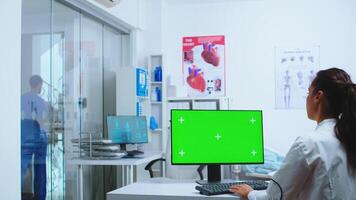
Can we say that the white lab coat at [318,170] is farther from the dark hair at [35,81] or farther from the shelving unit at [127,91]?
the shelving unit at [127,91]

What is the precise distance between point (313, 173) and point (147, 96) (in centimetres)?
405

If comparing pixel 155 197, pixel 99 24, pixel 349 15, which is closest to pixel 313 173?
pixel 155 197

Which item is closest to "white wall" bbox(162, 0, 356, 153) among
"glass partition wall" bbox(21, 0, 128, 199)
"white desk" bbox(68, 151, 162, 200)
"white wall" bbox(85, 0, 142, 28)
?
"white wall" bbox(85, 0, 142, 28)

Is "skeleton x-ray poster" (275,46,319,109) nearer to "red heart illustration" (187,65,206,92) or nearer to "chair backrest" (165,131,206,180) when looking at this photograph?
"red heart illustration" (187,65,206,92)

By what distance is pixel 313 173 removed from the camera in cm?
160

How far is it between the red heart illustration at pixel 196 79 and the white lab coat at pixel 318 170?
174 inches

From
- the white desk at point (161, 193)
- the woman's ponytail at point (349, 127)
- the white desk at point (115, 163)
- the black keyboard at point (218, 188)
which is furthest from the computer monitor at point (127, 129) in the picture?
the woman's ponytail at point (349, 127)

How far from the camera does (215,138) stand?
242 centimetres

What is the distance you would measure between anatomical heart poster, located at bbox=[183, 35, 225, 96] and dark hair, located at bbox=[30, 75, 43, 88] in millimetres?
2765

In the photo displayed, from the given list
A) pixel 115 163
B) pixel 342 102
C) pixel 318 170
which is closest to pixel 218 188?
pixel 318 170

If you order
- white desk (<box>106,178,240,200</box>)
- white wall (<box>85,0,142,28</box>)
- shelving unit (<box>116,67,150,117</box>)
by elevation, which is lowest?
white desk (<box>106,178,240,200</box>)

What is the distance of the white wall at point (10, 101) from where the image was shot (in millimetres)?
2822

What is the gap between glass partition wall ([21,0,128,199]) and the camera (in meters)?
3.54

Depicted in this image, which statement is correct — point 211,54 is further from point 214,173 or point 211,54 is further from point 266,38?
point 214,173
